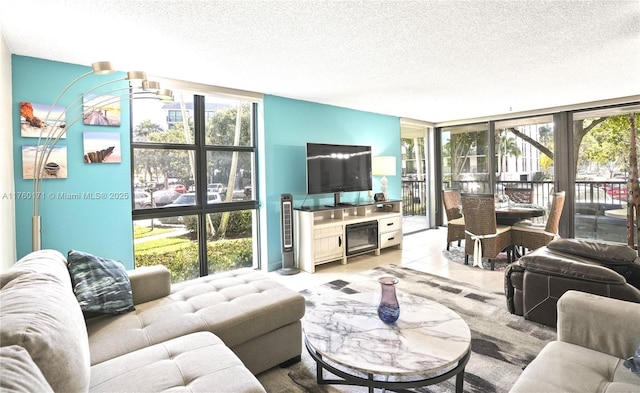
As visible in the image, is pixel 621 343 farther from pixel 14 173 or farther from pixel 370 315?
pixel 14 173

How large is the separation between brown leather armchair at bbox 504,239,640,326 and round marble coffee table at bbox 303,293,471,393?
43.0 inches

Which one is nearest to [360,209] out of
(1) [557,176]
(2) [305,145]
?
(2) [305,145]

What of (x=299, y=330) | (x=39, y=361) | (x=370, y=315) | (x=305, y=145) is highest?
(x=305, y=145)

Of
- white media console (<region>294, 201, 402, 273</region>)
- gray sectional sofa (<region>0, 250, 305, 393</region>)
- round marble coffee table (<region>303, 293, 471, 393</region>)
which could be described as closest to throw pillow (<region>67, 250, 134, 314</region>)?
gray sectional sofa (<region>0, 250, 305, 393</region>)

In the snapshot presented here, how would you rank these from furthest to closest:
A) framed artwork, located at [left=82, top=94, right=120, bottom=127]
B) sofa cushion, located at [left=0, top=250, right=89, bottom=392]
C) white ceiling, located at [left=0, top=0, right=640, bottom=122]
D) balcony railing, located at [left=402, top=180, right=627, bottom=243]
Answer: balcony railing, located at [left=402, top=180, right=627, bottom=243] → framed artwork, located at [left=82, top=94, right=120, bottom=127] → white ceiling, located at [left=0, top=0, right=640, bottom=122] → sofa cushion, located at [left=0, top=250, right=89, bottom=392]

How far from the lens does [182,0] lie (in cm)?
201

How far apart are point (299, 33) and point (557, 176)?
5.29 m

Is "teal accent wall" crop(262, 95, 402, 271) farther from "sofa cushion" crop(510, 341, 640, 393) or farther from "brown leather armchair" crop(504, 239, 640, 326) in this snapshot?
"sofa cushion" crop(510, 341, 640, 393)

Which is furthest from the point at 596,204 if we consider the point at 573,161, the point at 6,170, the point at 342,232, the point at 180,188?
the point at 6,170

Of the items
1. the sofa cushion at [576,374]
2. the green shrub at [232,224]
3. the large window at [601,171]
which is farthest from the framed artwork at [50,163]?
the large window at [601,171]

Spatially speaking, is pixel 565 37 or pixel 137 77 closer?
pixel 137 77

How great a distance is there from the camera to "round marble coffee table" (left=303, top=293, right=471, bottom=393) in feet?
4.73

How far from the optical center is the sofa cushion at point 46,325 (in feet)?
3.08

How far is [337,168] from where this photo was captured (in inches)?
188
